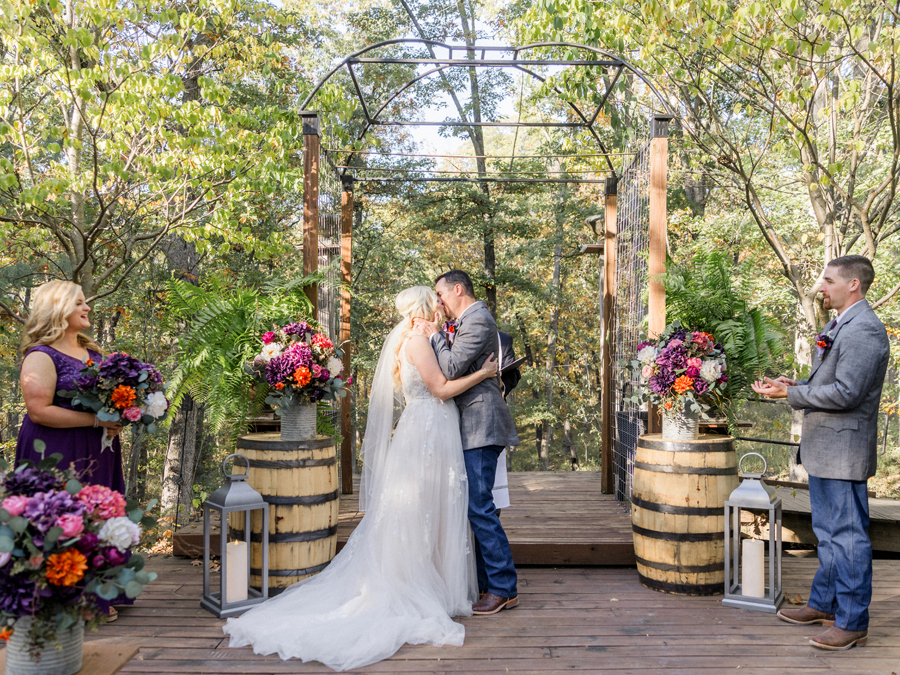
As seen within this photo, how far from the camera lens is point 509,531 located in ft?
15.9

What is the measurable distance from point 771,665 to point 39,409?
3.73m

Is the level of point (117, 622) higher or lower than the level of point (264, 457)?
lower

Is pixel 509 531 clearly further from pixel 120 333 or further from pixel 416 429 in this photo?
pixel 120 333

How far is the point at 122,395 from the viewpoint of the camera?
10.6ft

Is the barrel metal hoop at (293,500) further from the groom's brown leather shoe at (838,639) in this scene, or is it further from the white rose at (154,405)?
the groom's brown leather shoe at (838,639)

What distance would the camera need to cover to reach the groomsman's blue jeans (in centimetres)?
326

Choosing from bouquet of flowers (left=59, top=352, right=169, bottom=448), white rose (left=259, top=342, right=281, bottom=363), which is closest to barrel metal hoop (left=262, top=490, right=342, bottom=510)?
white rose (left=259, top=342, right=281, bottom=363)

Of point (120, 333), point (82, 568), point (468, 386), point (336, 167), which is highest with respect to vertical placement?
point (336, 167)

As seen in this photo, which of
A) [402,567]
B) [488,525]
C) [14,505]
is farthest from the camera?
[488,525]

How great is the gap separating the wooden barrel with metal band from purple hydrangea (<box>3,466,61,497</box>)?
1.57m

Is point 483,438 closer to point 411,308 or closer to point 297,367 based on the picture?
point 411,308

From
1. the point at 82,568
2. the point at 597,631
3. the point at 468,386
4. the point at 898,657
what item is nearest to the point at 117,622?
the point at 82,568

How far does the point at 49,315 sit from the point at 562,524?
12.1 ft

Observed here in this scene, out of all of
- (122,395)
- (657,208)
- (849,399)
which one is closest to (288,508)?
(122,395)
